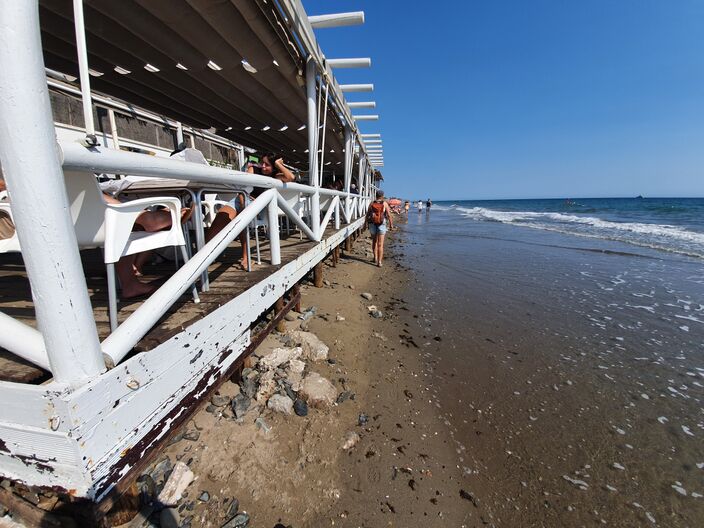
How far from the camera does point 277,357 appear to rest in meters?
3.01

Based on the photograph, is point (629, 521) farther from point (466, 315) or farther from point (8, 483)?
point (8, 483)

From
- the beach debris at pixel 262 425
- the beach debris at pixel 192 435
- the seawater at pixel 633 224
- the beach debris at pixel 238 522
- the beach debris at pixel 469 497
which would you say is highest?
the seawater at pixel 633 224

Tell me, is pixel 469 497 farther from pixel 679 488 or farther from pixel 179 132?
pixel 179 132

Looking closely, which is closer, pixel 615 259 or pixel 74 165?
pixel 74 165

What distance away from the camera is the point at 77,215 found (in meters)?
1.56

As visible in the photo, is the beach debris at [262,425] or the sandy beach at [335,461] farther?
the beach debris at [262,425]

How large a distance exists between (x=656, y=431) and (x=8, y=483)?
4.53m

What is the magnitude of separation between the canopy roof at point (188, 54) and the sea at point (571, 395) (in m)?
4.20

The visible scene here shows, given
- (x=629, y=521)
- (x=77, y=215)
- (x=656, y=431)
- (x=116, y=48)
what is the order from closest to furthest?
(x=77, y=215)
(x=629, y=521)
(x=656, y=431)
(x=116, y=48)

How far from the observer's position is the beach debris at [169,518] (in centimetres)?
172

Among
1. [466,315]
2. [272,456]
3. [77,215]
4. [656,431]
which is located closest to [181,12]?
[77,215]

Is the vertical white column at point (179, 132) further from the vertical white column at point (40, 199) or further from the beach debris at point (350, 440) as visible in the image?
the beach debris at point (350, 440)

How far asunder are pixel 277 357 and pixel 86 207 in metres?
1.98

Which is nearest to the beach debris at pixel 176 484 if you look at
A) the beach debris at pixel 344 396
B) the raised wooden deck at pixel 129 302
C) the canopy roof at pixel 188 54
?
the raised wooden deck at pixel 129 302
